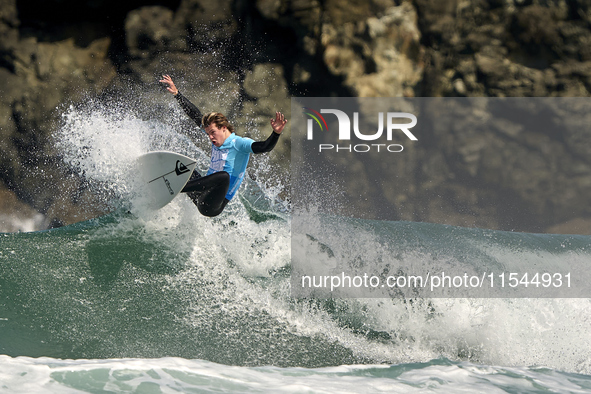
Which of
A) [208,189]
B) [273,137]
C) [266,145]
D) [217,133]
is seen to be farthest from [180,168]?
[273,137]

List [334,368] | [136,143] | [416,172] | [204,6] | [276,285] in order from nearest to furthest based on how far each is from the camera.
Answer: [334,368]
[276,285]
[136,143]
[204,6]
[416,172]

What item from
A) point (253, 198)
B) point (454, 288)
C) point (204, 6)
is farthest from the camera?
point (204, 6)

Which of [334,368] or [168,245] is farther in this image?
[168,245]

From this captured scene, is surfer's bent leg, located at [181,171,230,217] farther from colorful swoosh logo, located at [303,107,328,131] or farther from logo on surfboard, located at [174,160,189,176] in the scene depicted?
colorful swoosh logo, located at [303,107,328,131]

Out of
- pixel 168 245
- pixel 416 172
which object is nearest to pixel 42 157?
pixel 168 245

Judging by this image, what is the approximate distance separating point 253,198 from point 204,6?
3889 mm

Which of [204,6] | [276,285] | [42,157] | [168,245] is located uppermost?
[204,6]

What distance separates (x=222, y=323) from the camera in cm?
340

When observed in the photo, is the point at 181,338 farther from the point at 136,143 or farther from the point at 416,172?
the point at 416,172

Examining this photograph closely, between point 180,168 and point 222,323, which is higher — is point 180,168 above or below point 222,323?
above

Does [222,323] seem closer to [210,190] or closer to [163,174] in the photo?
[210,190]

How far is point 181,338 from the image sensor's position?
3.17 m

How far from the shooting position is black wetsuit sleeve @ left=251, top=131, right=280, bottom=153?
359 centimetres

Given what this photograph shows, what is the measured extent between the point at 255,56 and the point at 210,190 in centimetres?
469
